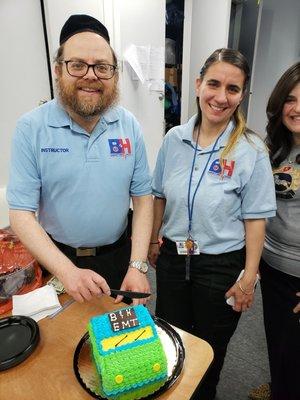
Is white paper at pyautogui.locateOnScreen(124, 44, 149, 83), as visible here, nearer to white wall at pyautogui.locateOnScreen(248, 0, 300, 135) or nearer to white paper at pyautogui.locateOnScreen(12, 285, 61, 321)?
white paper at pyautogui.locateOnScreen(12, 285, 61, 321)

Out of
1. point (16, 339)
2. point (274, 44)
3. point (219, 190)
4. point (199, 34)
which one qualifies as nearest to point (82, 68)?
point (219, 190)

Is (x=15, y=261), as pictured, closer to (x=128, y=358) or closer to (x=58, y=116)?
(x=58, y=116)

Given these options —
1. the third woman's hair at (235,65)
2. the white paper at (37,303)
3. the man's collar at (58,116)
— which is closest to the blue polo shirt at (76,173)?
the man's collar at (58,116)

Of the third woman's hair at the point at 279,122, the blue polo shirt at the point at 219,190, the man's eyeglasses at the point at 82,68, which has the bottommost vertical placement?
the blue polo shirt at the point at 219,190

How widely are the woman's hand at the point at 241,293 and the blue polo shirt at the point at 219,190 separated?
15cm

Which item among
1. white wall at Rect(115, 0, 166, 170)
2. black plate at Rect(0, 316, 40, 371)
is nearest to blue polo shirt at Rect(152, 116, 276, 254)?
black plate at Rect(0, 316, 40, 371)

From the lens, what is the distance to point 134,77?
2.72m

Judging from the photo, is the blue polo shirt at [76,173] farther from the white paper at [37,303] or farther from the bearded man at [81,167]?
the white paper at [37,303]

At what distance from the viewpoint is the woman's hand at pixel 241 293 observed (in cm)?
121

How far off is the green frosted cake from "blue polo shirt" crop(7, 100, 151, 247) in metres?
0.51

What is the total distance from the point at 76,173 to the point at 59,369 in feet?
2.06

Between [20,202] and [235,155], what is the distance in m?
0.80

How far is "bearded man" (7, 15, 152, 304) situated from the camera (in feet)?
3.43

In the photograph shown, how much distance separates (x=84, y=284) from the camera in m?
0.89
